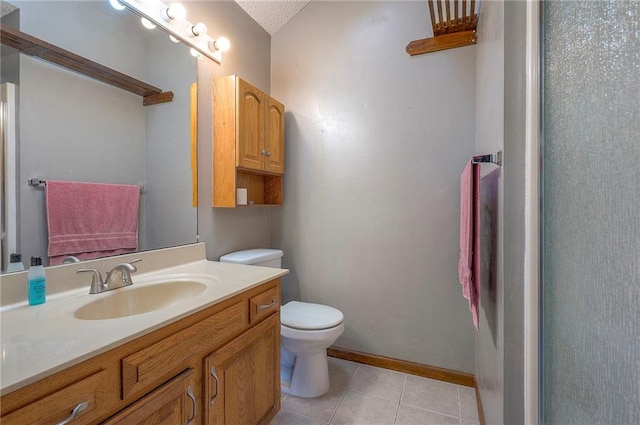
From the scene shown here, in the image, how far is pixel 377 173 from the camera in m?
1.96

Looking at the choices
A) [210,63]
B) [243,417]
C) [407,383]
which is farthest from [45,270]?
[407,383]

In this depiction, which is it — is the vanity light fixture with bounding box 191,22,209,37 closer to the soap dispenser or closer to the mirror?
the mirror

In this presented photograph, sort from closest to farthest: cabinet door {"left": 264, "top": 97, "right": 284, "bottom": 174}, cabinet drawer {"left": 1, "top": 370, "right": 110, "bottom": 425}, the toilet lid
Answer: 1. cabinet drawer {"left": 1, "top": 370, "right": 110, "bottom": 425}
2. the toilet lid
3. cabinet door {"left": 264, "top": 97, "right": 284, "bottom": 174}

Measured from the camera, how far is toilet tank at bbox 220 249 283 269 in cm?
176

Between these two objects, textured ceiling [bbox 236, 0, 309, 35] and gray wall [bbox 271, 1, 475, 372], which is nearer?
gray wall [bbox 271, 1, 475, 372]

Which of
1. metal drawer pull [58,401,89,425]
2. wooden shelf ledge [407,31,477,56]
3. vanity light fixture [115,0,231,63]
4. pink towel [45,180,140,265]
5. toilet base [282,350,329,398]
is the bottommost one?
toilet base [282,350,329,398]

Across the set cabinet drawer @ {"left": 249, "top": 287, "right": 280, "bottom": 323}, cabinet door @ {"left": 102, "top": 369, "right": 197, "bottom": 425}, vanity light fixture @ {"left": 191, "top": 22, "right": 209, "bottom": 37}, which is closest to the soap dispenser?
cabinet door @ {"left": 102, "top": 369, "right": 197, "bottom": 425}

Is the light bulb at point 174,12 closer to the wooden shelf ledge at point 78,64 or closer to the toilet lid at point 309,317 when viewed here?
the wooden shelf ledge at point 78,64

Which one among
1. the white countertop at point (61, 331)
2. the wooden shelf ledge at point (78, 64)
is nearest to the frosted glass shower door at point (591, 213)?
the white countertop at point (61, 331)

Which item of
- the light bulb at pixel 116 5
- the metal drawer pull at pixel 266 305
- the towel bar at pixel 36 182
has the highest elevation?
the light bulb at pixel 116 5

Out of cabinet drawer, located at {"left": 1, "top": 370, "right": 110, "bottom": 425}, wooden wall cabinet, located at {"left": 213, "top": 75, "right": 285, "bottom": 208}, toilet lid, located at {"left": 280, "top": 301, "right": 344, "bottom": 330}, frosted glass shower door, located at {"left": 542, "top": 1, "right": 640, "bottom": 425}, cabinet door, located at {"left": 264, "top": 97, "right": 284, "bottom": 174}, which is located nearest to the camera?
frosted glass shower door, located at {"left": 542, "top": 1, "right": 640, "bottom": 425}

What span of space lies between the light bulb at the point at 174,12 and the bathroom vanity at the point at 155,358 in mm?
1323

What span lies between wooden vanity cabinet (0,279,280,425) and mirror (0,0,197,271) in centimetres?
62

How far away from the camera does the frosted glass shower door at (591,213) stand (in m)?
0.41
